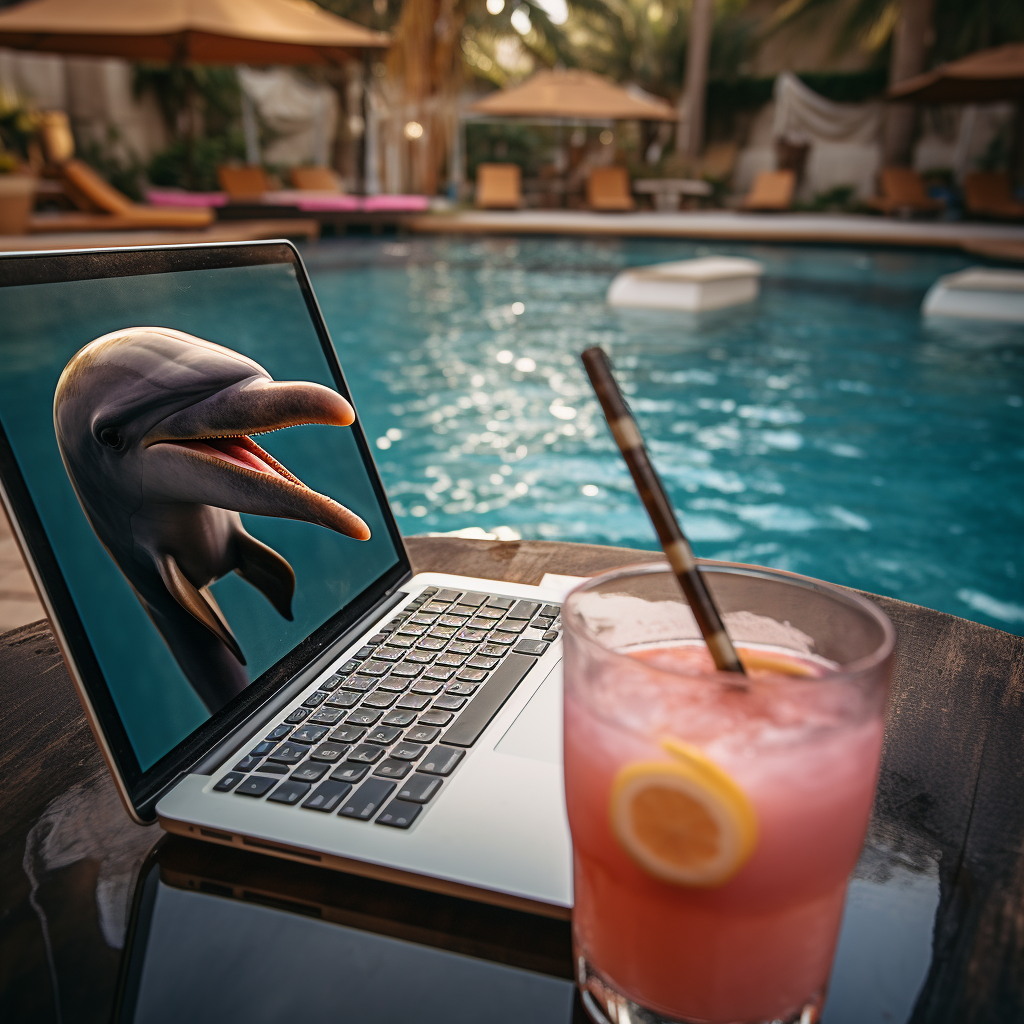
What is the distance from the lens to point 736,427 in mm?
4676

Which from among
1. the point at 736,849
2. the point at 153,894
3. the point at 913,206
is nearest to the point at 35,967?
the point at 153,894

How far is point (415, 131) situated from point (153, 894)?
652 inches

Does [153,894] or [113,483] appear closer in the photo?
[153,894]

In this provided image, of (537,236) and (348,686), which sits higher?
(348,686)

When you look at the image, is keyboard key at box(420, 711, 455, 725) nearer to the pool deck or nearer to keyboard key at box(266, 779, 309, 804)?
keyboard key at box(266, 779, 309, 804)

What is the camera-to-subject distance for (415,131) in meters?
15.6

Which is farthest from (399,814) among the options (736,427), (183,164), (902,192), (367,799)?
(183,164)

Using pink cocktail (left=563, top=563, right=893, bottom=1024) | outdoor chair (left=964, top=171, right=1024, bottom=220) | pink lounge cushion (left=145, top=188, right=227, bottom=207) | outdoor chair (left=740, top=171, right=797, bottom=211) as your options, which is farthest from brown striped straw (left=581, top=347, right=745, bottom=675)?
outdoor chair (left=740, top=171, right=797, bottom=211)

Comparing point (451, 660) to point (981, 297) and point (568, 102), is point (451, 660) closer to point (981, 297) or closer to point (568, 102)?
point (981, 297)

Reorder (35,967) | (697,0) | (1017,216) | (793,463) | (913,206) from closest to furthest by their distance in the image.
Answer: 1. (35,967)
2. (793,463)
3. (1017,216)
4. (913,206)
5. (697,0)

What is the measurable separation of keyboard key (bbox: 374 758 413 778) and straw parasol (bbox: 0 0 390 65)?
1129 centimetres

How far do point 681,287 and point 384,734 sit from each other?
7055mm

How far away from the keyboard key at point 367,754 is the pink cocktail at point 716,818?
0.21m

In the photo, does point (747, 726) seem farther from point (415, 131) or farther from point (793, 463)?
point (415, 131)
